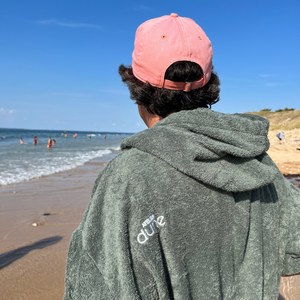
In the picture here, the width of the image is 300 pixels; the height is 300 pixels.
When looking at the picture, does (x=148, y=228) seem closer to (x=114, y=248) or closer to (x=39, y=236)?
(x=114, y=248)

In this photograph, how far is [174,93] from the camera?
3.76 feet

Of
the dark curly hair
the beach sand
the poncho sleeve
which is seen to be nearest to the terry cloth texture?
the poncho sleeve

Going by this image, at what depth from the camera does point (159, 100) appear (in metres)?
1.17

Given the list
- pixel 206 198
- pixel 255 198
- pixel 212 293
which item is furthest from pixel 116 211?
pixel 255 198

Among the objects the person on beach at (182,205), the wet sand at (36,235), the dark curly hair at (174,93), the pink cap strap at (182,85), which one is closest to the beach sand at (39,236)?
the wet sand at (36,235)

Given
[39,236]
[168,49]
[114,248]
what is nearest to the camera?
[114,248]

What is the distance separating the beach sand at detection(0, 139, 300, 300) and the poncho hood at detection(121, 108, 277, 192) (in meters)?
2.76

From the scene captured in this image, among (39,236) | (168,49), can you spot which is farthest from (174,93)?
(39,236)

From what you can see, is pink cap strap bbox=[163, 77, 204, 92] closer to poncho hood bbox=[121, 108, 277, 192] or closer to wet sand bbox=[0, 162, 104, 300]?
poncho hood bbox=[121, 108, 277, 192]

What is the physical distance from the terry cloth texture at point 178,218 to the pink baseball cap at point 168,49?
21 cm

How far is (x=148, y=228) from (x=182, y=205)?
0.49 ft

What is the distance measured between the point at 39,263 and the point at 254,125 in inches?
142

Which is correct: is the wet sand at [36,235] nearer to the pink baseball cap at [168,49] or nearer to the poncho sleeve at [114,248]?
the poncho sleeve at [114,248]

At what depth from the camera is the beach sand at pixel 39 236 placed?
307cm
